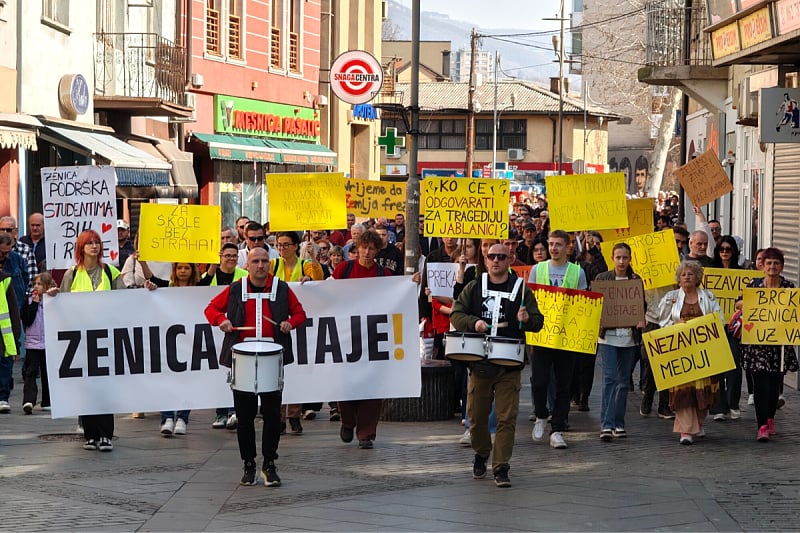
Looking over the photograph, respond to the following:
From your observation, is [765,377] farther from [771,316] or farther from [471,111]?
[471,111]

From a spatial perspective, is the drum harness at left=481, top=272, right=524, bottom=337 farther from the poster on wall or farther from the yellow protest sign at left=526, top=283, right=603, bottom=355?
the poster on wall

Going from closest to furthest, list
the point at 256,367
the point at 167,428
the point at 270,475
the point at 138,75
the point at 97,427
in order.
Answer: the point at 256,367 < the point at 270,475 < the point at 97,427 < the point at 167,428 < the point at 138,75

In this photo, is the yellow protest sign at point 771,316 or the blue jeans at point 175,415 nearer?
the yellow protest sign at point 771,316

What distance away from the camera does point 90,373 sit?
40.5ft

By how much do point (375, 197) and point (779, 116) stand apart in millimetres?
7455

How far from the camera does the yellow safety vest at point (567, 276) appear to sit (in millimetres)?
13336

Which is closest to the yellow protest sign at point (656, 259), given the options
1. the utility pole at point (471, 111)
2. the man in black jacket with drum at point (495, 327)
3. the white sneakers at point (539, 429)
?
the white sneakers at point (539, 429)

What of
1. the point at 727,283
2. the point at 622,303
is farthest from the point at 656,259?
the point at 622,303

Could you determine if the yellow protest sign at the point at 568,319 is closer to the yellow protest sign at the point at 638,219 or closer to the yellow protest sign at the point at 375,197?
the yellow protest sign at the point at 638,219

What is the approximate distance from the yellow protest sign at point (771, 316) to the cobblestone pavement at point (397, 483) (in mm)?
915

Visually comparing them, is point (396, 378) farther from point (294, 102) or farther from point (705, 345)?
point (294, 102)

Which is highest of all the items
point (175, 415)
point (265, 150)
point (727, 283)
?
point (265, 150)

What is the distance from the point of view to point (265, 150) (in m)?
37.3

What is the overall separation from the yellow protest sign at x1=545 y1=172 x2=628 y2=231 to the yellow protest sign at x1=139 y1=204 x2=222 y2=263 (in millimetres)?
3765
